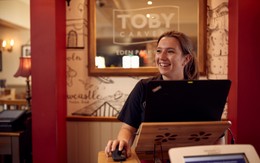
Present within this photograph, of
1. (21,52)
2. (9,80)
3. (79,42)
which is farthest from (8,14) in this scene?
(79,42)

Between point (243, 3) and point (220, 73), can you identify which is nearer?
point (243, 3)

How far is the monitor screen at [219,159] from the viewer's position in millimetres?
698

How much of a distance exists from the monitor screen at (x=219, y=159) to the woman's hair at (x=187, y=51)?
1.96 feet

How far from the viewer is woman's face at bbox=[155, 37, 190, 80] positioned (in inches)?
45.7

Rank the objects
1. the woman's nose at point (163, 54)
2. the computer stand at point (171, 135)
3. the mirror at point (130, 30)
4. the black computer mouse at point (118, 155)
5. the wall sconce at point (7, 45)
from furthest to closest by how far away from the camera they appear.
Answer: the wall sconce at point (7, 45) < the mirror at point (130, 30) < the woman's nose at point (163, 54) < the black computer mouse at point (118, 155) < the computer stand at point (171, 135)

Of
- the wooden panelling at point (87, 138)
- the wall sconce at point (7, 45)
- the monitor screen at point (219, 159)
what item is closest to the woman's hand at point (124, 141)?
the monitor screen at point (219, 159)

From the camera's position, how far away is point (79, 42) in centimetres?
240

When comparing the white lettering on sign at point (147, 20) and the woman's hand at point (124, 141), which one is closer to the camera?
the woman's hand at point (124, 141)

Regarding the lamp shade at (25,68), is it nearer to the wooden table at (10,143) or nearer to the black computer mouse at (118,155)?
the wooden table at (10,143)

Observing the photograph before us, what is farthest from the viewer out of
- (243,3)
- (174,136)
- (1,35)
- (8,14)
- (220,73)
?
(1,35)

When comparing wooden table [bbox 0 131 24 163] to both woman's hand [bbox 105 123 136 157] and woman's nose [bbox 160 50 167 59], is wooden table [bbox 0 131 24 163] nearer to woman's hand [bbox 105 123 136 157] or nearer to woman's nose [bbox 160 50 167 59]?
woman's hand [bbox 105 123 136 157]

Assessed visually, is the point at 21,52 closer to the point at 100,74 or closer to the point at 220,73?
the point at 100,74

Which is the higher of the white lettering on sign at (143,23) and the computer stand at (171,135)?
the white lettering on sign at (143,23)

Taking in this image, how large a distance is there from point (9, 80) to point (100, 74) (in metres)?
5.38
